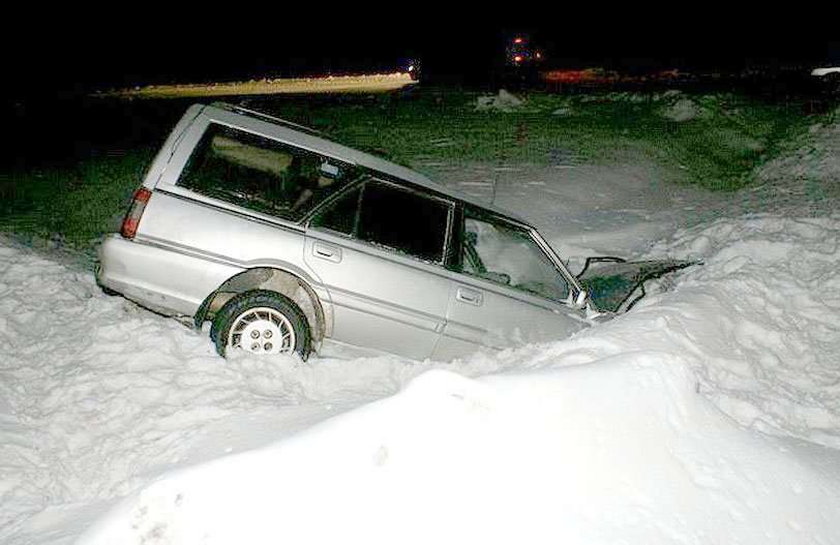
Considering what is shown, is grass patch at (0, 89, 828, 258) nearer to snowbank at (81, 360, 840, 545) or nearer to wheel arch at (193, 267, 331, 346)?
wheel arch at (193, 267, 331, 346)

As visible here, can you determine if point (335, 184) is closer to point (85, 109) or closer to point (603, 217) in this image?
point (603, 217)

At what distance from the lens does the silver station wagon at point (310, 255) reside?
4.43 metres

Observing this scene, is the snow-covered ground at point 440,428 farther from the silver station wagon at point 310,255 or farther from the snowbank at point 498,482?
the silver station wagon at point 310,255

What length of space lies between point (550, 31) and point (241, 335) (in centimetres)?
3014

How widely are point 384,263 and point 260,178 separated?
1352 mm

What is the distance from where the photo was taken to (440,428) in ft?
7.97

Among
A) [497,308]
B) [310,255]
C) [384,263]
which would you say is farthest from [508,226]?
[310,255]

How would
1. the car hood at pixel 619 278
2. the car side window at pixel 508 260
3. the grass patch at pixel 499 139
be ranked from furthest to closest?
the grass patch at pixel 499 139 → the car hood at pixel 619 278 → the car side window at pixel 508 260

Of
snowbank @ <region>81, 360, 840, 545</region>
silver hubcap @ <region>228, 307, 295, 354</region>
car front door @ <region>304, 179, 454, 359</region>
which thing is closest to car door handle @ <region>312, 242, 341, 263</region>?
car front door @ <region>304, 179, 454, 359</region>

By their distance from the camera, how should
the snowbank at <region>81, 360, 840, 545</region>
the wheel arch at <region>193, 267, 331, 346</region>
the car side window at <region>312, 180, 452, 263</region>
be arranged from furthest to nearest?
the car side window at <region>312, 180, 452, 263</region>
the wheel arch at <region>193, 267, 331, 346</region>
the snowbank at <region>81, 360, 840, 545</region>

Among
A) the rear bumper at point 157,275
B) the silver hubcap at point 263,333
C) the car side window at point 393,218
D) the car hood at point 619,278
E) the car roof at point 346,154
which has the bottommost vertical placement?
the silver hubcap at point 263,333

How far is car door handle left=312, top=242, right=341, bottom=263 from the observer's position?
4.56m

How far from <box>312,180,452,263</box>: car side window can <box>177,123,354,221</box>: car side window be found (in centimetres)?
16

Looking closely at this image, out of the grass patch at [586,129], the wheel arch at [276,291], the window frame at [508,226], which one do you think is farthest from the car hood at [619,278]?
the grass patch at [586,129]
